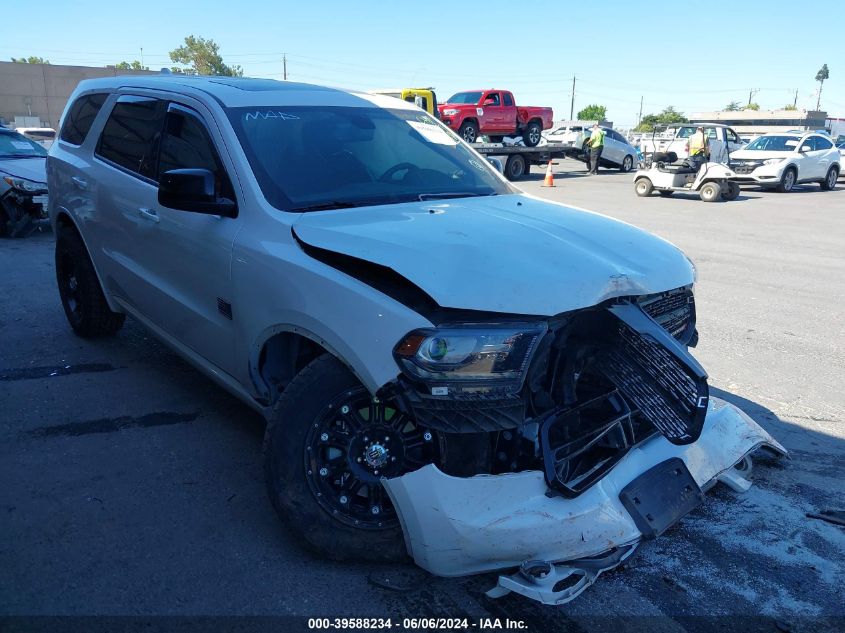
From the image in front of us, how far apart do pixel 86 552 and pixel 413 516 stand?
151 cm

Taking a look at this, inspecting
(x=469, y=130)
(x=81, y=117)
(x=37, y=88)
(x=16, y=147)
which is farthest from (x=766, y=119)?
(x=37, y=88)

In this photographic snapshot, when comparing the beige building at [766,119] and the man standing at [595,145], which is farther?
the beige building at [766,119]

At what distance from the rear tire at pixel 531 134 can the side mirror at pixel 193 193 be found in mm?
26454

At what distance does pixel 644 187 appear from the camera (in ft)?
64.5

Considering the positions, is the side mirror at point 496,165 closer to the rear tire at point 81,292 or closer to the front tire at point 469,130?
the rear tire at point 81,292

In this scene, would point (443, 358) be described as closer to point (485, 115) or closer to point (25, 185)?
point (25, 185)

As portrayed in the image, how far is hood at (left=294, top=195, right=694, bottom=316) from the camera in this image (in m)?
2.58

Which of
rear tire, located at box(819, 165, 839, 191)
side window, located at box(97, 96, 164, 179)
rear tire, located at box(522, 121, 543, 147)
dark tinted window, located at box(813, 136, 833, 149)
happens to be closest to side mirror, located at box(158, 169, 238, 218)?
side window, located at box(97, 96, 164, 179)

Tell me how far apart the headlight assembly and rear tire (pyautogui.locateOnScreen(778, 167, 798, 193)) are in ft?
66.5

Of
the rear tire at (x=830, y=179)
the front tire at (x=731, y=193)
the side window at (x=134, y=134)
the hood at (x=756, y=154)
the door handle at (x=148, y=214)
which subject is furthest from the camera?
the rear tire at (x=830, y=179)

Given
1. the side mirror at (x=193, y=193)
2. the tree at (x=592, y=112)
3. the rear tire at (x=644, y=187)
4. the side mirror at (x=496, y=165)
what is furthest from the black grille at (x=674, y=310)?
the tree at (x=592, y=112)

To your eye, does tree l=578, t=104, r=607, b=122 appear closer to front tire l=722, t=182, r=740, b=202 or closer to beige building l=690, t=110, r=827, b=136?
beige building l=690, t=110, r=827, b=136

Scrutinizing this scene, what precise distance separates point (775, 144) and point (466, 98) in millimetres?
10656

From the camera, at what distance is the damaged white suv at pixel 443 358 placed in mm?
2547
